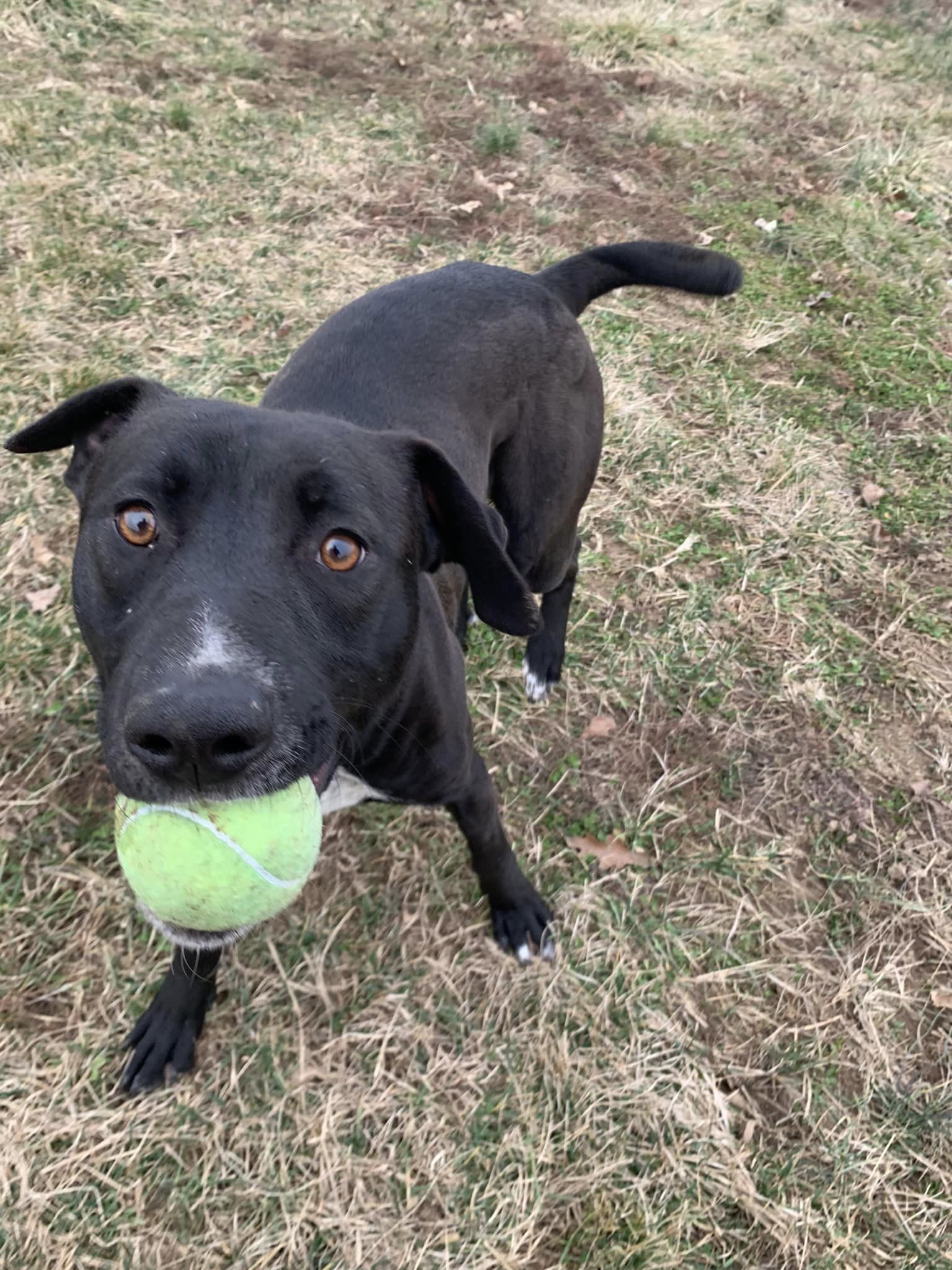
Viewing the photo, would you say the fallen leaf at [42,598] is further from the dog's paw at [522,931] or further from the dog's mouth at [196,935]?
the dog's paw at [522,931]

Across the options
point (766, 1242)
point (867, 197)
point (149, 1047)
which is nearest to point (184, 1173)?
point (149, 1047)

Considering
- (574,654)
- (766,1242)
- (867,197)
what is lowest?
(766,1242)

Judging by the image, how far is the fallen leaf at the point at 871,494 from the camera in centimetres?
470

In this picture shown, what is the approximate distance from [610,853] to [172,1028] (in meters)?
1.64

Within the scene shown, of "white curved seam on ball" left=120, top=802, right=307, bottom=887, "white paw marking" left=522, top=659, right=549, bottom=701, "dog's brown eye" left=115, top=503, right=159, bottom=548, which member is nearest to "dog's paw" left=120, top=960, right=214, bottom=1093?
"white curved seam on ball" left=120, top=802, right=307, bottom=887

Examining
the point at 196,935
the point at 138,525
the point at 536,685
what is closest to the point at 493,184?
the point at 536,685

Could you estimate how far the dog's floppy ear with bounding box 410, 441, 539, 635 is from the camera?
2162 millimetres

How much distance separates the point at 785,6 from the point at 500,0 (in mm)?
3343

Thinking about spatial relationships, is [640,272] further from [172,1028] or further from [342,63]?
[342,63]

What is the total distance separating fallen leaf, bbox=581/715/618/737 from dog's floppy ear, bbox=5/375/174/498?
2.15 meters

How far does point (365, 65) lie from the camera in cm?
704

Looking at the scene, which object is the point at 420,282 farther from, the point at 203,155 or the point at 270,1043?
the point at 203,155

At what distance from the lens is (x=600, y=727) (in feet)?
12.1

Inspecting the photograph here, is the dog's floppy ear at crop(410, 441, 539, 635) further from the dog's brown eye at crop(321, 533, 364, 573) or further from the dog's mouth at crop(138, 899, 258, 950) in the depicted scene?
the dog's mouth at crop(138, 899, 258, 950)
